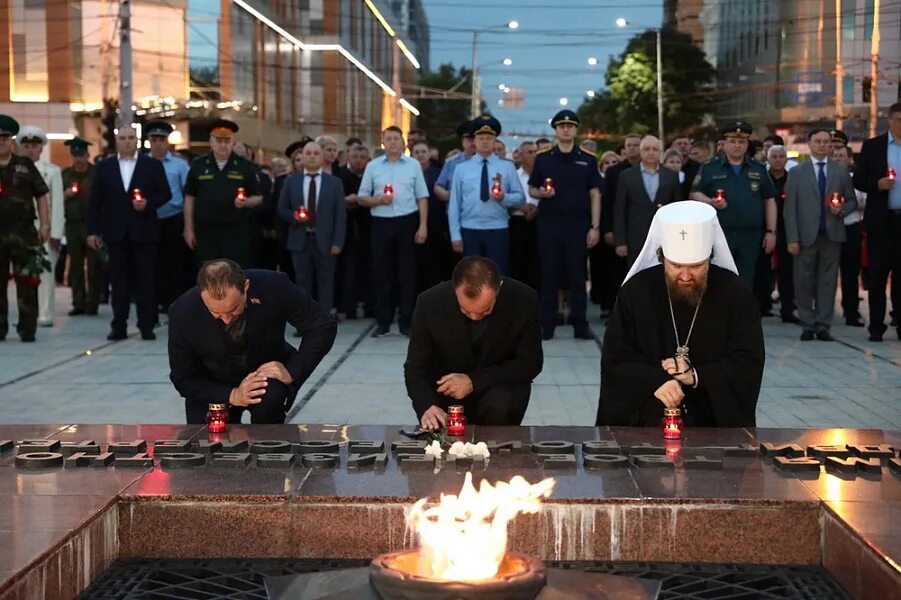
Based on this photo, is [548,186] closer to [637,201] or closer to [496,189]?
→ [496,189]

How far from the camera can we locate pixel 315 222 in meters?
14.7

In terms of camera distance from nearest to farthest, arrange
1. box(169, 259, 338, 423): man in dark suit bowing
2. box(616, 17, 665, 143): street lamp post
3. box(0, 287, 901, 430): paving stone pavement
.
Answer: box(169, 259, 338, 423): man in dark suit bowing < box(0, 287, 901, 430): paving stone pavement < box(616, 17, 665, 143): street lamp post

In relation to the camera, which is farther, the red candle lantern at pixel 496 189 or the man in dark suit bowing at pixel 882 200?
the red candle lantern at pixel 496 189

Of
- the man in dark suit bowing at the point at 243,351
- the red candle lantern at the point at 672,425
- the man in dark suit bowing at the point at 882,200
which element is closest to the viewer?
the red candle lantern at the point at 672,425

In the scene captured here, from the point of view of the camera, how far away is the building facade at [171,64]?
1476 inches

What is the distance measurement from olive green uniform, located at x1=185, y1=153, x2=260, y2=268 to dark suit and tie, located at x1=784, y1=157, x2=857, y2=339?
5.58 metres

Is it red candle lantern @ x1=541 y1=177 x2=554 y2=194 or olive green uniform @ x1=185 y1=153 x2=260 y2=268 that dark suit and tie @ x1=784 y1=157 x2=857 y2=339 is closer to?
red candle lantern @ x1=541 y1=177 x2=554 y2=194

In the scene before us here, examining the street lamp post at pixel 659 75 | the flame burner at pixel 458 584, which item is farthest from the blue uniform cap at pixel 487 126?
the street lamp post at pixel 659 75

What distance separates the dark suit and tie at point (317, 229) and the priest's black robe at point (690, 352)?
7.37 metres

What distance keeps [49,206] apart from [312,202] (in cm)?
313

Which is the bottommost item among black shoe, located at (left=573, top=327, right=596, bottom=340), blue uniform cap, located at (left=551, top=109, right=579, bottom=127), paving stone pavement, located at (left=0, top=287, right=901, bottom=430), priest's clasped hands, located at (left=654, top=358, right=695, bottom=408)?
paving stone pavement, located at (left=0, top=287, right=901, bottom=430)

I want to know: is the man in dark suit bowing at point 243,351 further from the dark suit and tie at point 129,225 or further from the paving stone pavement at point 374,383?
the dark suit and tie at point 129,225

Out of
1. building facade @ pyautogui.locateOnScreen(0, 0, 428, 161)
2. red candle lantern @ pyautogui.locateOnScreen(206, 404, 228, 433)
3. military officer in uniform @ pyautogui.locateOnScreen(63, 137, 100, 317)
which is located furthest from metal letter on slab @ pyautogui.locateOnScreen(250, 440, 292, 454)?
building facade @ pyautogui.locateOnScreen(0, 0, 428, 161)

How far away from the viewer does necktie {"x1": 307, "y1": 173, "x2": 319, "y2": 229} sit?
1464cm
